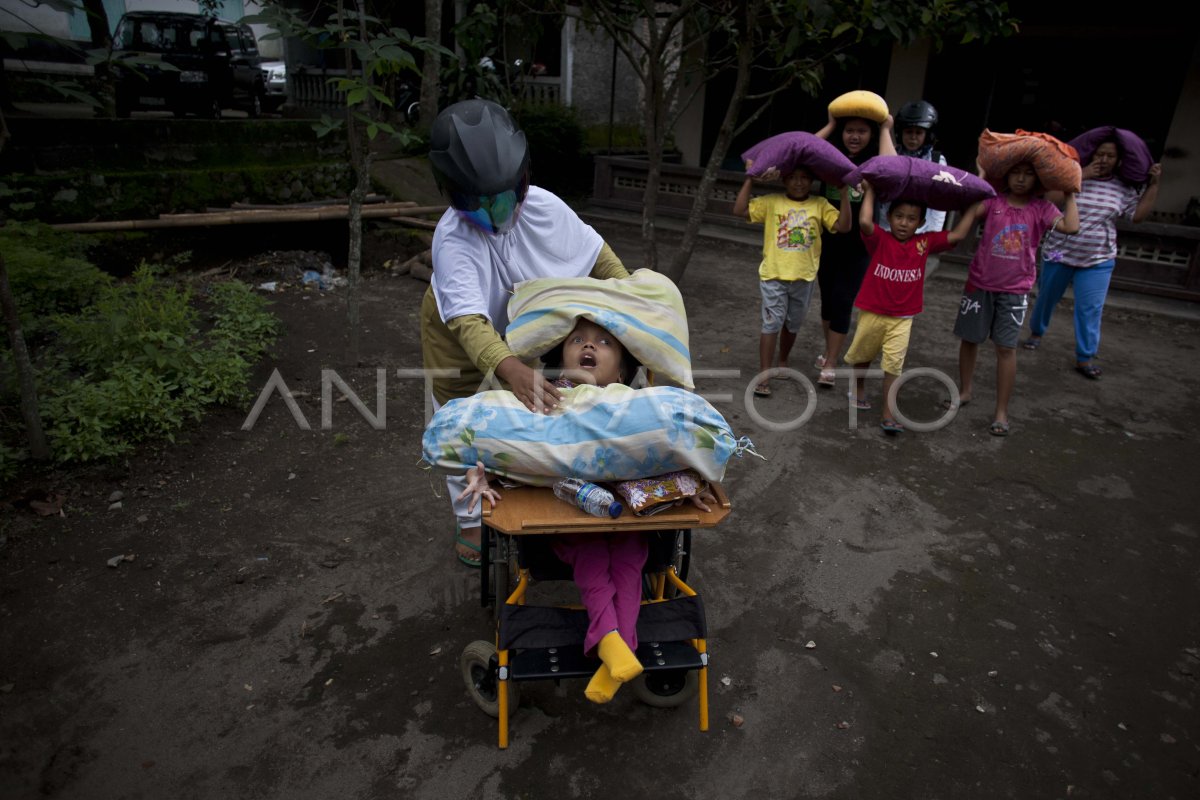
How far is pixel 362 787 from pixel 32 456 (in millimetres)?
2710

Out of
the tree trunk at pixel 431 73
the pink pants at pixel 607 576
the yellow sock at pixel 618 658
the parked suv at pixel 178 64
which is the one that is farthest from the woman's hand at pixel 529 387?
the parked suv at pixel 178 64

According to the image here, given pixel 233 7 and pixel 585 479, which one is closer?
pixel 585 479

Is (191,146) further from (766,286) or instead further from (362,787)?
(362,787)

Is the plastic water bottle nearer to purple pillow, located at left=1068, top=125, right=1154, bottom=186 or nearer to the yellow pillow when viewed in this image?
the yellow pillow

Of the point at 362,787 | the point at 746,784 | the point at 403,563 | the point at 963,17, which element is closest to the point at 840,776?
the point at 746,784

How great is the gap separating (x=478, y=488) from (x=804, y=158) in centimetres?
313

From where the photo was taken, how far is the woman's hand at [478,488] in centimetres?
230

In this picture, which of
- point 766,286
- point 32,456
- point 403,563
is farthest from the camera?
point 766,286

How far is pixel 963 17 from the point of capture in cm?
525

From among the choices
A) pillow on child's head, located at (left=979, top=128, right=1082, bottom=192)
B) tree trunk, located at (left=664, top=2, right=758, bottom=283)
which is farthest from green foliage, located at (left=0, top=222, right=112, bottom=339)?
pillow on child's head, located at (left=979, top=128, right=1082, bottom=192)

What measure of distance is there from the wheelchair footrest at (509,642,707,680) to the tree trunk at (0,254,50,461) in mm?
2832

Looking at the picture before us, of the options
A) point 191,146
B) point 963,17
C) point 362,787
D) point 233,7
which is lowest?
point 362,787

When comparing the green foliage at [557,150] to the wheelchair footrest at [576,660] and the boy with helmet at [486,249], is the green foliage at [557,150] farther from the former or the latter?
the wheelchair footrest at [576,660]

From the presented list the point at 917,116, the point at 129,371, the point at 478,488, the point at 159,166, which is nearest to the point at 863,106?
the point at 917,116
